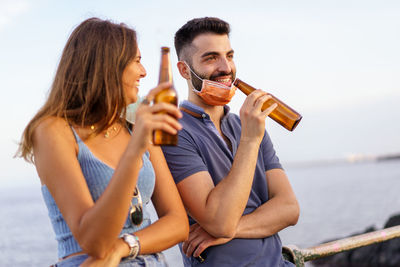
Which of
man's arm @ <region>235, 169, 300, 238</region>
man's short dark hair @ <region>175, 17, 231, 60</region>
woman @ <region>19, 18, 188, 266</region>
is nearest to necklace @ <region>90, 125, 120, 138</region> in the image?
woman @ <region>19, 18, 188, 266</region>

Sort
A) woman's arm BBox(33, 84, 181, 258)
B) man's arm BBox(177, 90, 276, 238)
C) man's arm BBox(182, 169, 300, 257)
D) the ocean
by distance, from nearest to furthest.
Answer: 1. woman's arm BBox(33, 84, 181, 258)
2. man's arm BBox(177, 90, 276, 238)
3. man's arm BBox(182, 169, 300, 257)
4. the ocean

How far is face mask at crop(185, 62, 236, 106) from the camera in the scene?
2.90 metres

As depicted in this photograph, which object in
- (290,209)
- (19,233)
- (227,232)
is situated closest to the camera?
(227,232)

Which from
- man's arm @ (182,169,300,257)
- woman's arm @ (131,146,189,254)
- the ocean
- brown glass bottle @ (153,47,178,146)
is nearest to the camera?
brown glass bottle @ (153,47,178,146)

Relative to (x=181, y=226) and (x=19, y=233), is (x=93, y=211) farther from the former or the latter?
(x=19, y=233)

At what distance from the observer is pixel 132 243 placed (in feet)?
6.10

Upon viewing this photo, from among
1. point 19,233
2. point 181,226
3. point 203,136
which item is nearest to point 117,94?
point 181,226

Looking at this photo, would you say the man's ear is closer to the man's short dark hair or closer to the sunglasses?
the man's short dark hair

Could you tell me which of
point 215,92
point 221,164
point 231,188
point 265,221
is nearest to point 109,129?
point 231,188

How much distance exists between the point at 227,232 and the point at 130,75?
979 mm

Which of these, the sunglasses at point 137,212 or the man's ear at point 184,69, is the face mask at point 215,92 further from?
the sunglasses at point 137,212

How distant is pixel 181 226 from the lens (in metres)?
2.08

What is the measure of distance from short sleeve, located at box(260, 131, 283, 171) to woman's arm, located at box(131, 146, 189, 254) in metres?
0.94

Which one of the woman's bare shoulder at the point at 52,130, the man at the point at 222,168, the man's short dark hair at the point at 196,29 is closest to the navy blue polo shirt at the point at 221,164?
the man at the point at 222,168
